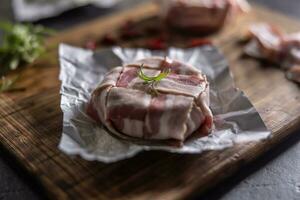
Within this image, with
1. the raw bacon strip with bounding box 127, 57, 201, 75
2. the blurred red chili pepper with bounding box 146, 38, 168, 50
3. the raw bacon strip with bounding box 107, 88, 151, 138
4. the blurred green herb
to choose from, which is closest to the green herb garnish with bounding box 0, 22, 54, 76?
the blurred green herb

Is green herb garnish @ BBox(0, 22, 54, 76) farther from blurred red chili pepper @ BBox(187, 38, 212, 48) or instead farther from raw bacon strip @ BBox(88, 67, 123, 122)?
blurred red chili pepper @ BBox(187, 38, 212, 48)

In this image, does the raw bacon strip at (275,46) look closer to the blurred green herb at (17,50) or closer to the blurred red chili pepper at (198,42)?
the blurred red chili pepper at (198,42)

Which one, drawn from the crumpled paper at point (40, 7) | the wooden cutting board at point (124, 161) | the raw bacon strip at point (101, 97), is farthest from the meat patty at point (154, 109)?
the crumpled paper at point (40, 7)

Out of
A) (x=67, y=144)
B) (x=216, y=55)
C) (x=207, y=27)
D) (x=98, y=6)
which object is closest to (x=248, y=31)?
(x=207, y=27)

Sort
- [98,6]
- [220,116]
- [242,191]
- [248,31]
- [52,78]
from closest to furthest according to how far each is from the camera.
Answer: [242,191] → [220,116] → [52,78] → [248,31] → [98,6]

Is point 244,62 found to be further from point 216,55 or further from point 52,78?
point 52,78
